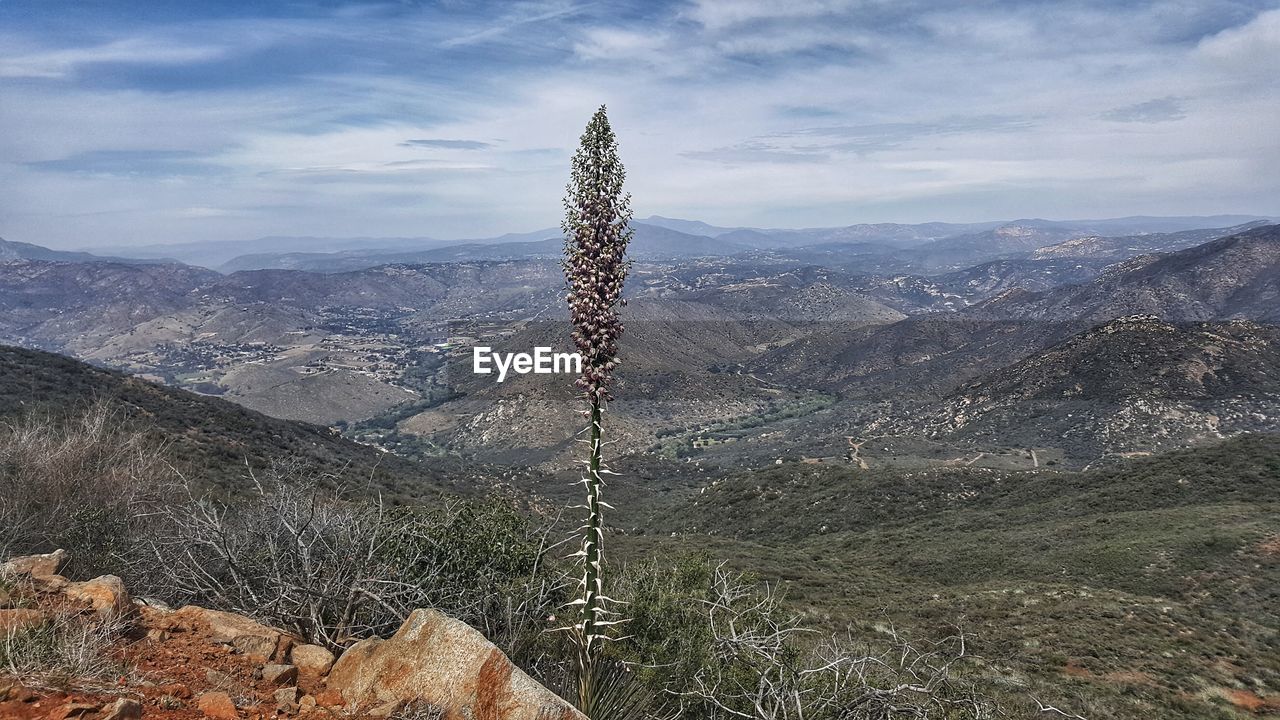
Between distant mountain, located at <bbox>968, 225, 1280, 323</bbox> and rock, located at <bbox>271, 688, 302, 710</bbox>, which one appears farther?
distant mountain, located at <bbox>968, 225, 1280, 323</bbox>

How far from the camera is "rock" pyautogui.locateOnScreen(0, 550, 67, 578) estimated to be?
21.3 ft

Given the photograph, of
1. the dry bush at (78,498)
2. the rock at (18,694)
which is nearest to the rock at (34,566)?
the dry bush at (78,498)

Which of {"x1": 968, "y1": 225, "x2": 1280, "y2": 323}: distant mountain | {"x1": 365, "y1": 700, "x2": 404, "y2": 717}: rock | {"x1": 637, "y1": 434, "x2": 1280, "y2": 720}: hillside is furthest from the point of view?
{"x1": 968, "y1": 225, "x2": 1280, "y2": 323}: distant mountain

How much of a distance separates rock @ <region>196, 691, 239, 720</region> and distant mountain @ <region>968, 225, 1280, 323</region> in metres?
144

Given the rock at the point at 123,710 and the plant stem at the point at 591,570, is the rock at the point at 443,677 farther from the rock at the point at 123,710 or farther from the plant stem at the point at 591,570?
the rock at the point at 123,710

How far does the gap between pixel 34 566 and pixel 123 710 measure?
4.27m

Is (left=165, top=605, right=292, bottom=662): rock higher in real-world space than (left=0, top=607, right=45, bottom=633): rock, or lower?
lower

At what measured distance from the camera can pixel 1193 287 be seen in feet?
426

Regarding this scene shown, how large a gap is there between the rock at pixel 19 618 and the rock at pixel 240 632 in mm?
945

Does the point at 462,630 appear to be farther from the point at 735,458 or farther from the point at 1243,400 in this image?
the point at 1243,400

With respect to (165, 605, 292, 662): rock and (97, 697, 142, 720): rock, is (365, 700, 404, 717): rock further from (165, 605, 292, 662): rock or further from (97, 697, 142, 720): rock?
(97, 697, 142, 720): rock

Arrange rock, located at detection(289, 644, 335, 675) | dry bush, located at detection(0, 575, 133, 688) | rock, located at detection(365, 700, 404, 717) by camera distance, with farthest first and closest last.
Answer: rock, located at detection(289, 644, 335, 675) < rock, located at detection(365, 700, 404, 717) < dry bush, located at detection(0, 575, 133, 688)

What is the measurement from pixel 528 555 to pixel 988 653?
13549mm

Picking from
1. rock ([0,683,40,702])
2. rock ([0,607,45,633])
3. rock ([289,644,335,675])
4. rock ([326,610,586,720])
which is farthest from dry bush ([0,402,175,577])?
rock ([326,610,586,720])
